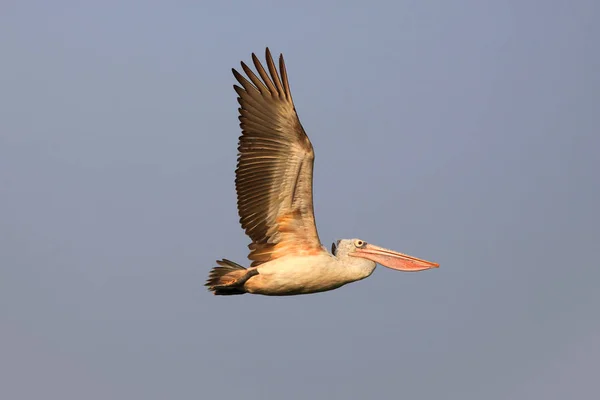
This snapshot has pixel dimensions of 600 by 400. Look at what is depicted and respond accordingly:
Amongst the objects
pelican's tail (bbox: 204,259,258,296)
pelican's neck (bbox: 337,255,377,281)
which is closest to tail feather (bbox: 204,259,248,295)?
pelican's tail (bbox: 204,259,258,296)

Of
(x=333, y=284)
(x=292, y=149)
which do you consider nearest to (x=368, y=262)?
(x=333, y=284)

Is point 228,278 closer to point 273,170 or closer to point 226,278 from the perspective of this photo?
point 226,278

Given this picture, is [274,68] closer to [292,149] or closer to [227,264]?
[292,149]

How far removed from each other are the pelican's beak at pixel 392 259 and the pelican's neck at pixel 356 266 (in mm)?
232

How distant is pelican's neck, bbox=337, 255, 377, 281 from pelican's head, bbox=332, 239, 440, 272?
202 millimetres

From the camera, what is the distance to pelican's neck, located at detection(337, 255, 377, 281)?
2681 cm

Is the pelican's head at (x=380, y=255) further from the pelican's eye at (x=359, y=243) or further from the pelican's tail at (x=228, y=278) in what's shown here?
the pelican's tail at (x=228, y=278)

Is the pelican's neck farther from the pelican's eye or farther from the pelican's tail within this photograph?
the pelican's tail

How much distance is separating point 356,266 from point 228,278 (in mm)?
2169

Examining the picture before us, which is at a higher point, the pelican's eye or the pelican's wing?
the pelican's wing

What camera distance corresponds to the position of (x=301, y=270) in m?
26.4

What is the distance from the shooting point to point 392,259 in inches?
1095

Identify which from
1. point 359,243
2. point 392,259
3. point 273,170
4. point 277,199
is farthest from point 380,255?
point 273,170

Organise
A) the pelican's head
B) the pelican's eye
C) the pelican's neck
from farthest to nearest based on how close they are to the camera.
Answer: the pelican's eye, the pelican's head, the pelican's neck
